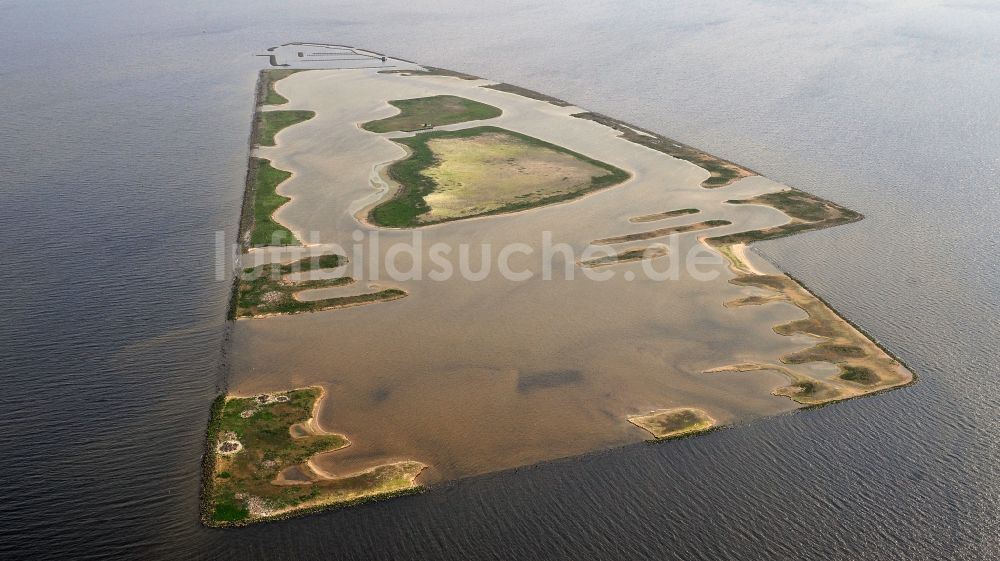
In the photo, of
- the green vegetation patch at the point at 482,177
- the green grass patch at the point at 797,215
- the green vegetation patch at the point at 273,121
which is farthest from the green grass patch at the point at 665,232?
the green vegetation patch at the point at 273,121

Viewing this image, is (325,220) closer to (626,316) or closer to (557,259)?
(557,259)

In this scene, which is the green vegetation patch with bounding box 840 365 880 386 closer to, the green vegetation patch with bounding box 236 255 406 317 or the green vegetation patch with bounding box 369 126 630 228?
the green vegetation patch with bounding box 236 255 406 317

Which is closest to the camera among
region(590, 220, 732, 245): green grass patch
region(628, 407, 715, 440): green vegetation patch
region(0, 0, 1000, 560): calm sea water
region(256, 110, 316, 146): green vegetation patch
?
region(0, 0, 1000, 560): calm sea water

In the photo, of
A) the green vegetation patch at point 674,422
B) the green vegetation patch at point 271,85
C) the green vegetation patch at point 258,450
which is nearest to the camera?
the green vegetation patch at point 258,450

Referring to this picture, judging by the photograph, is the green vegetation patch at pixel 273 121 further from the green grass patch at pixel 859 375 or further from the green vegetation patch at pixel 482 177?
the green grass patch at pixel 859 375

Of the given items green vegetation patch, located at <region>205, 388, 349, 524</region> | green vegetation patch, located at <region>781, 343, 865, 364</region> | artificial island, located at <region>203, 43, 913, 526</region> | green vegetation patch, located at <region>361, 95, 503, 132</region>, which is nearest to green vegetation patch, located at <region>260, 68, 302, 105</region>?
artificial island, located at <region>203, 43, 913, 526</region>

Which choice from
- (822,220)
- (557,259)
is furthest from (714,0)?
(557,259)

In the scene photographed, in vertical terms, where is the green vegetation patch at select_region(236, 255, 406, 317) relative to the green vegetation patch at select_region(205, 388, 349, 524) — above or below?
above
